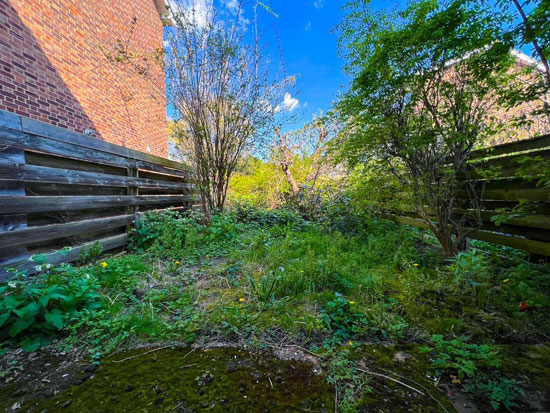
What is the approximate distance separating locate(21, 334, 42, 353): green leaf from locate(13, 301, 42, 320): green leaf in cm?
13

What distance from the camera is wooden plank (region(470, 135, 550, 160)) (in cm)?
231

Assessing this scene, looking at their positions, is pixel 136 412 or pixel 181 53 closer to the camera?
pixel 136 412

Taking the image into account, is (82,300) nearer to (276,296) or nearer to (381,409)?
(276,296)

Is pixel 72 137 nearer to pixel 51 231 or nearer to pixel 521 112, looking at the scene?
pixel 51 231

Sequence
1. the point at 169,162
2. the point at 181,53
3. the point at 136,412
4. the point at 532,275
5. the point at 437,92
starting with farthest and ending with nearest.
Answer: the point at 169,162, the point at 181,53, the point at 437,92, the point at 532,275, the point at 136,412

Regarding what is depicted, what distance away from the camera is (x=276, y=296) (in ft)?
6.74

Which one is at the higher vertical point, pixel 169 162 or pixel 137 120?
pixel 137 120

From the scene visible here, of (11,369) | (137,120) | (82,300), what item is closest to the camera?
(11,369)

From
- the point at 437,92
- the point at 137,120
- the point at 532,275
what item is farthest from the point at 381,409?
the point at 137,120

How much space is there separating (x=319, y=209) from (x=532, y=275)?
12.5ft

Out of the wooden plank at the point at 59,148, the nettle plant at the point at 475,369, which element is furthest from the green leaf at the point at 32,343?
the nettle plant at the point at 475,369

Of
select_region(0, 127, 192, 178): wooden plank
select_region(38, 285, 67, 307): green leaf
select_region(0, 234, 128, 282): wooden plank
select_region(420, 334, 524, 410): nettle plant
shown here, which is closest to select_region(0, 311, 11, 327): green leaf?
select_region(38, 285, 67, 307): green leaf

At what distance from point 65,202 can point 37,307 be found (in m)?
1.44

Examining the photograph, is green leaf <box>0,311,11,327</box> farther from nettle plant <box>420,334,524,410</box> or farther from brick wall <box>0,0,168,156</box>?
brick wall <box>0,0,168,156</box>
